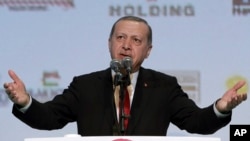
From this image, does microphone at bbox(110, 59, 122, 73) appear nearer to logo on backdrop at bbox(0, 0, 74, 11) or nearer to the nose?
the nose

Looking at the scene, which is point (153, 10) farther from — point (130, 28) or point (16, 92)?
point (16, 92)

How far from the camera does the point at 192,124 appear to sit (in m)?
2.32

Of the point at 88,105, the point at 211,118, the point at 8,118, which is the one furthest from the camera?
the point at 8,118

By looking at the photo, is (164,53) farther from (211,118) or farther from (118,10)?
(211,118)

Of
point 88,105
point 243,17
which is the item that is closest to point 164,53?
point 243,17

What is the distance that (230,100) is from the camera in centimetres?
204

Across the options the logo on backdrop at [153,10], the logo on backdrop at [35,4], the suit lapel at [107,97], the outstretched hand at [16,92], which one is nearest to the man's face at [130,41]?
the suit lapel at [107,97]

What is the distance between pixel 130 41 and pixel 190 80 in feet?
3.58

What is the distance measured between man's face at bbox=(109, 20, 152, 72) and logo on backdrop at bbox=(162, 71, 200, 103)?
3.23ft

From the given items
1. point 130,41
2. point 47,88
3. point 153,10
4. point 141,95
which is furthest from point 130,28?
point 47,88

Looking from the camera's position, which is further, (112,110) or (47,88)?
(47,88)

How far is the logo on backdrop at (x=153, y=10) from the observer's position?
3451mm

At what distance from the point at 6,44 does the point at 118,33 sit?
1.29 m

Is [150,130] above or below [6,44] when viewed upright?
below
